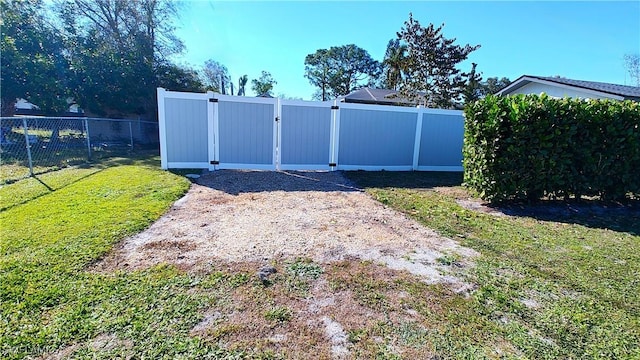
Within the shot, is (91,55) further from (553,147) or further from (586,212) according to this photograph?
(586,212)

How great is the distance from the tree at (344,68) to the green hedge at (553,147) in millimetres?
34161

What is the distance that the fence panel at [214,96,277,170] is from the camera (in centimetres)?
757

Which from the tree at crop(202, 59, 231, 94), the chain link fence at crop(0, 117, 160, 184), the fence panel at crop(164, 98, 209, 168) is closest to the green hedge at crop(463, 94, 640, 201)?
the fence panel at crop(164, 98, 209, 168)

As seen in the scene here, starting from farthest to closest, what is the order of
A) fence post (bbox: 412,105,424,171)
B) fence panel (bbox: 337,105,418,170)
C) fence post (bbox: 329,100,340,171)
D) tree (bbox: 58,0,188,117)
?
tree (bbox: 58,0,188,117) < fence post (bbox: 412,105,424,171) < fence panel (bbox: 337,105,418,170) < fence post (bbox: 329,100,340,171)

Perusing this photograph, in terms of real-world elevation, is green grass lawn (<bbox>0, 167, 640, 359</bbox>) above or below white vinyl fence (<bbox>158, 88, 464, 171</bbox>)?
below

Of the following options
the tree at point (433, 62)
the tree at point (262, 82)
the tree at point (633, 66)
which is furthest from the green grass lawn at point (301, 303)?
the tree at point (262, 82)

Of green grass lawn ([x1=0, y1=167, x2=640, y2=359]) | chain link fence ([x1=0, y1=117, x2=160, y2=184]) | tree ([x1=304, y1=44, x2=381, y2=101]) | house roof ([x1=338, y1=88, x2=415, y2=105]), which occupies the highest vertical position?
tree ([x1=304, y1=44, x2=381, y2=101])

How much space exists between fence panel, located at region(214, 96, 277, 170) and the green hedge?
15.7 ft

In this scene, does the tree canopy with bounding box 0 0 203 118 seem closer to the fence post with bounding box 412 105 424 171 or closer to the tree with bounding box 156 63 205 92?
the tree with bounding box 156 63 205 92

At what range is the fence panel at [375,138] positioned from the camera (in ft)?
27.4

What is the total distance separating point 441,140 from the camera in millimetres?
9133

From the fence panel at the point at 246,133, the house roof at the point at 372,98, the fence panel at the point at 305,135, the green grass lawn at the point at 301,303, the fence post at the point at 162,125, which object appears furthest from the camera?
the house roof at the point at 372,98

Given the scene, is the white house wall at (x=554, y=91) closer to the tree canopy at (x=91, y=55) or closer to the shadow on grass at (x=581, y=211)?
the shadow on grass at (x=581, y=211)

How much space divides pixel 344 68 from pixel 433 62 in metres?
27.8
